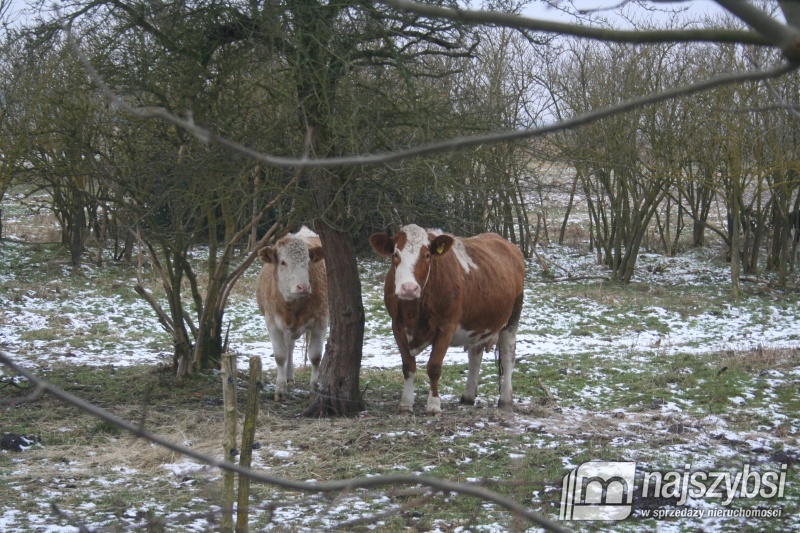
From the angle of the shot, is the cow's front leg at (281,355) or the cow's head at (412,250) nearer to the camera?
the cow's head at (412,250)

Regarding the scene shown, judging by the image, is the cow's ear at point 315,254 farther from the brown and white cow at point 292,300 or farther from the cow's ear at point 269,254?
the cow's ear at point 269,254

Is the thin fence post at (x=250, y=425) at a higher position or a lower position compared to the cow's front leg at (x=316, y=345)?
higher

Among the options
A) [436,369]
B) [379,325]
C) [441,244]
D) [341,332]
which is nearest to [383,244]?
[441,244]

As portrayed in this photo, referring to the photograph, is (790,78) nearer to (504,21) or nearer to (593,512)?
(593,512)

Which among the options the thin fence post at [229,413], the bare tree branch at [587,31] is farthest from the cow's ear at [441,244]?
the bare tree branch at [587,31]

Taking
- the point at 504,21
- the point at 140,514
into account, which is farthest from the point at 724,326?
the point at 504,21

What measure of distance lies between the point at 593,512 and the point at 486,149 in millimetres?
4952

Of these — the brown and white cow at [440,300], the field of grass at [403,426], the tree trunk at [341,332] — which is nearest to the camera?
the field of grass at [403,426]

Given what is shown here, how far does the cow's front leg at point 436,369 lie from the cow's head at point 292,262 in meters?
1.65

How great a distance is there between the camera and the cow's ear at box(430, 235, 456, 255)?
7.68 m

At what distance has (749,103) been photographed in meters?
18.5

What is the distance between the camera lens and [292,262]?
8953mm

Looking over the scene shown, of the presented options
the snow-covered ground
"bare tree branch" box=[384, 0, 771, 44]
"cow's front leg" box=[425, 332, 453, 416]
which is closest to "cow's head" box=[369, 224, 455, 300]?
"cow's front leg" box=[425, 332, 453, 416]

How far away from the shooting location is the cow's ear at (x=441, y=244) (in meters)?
7.68
